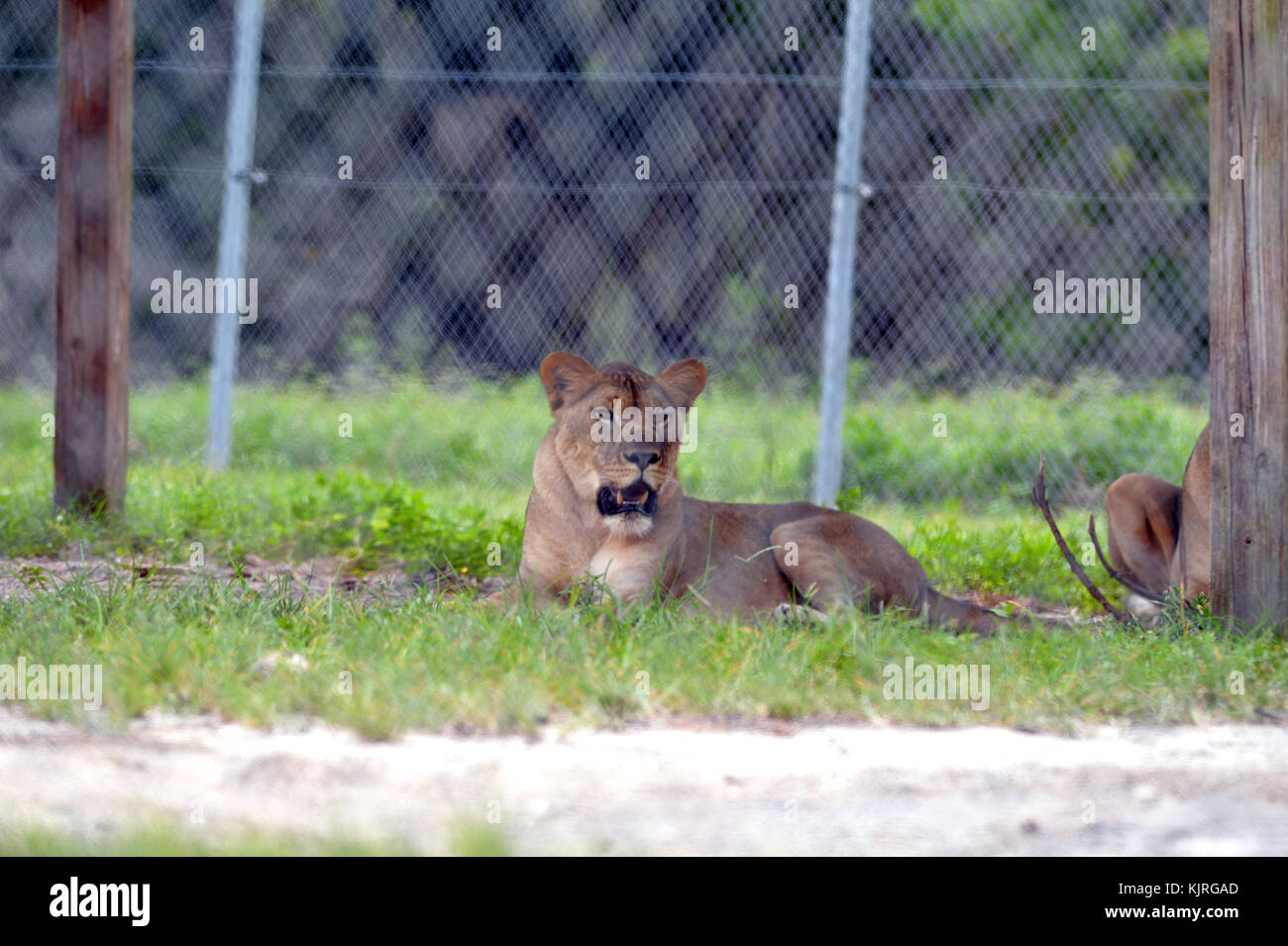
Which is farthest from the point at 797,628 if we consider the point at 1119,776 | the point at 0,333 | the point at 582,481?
the point at 0,333

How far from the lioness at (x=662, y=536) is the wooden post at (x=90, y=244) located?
272 centimetres

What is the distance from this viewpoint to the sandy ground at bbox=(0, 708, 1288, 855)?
282 centimetres

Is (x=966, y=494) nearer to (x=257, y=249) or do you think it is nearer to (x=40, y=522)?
(x=257, y=249)

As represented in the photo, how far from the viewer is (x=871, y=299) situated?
8.40m

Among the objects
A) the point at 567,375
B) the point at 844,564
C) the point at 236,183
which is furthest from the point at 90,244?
the point at 844,564

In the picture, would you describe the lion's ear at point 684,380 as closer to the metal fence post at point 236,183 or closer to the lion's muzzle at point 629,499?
the lion's muzzle at point 629,499

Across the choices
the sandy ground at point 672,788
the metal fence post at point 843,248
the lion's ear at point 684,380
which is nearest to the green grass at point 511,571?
the sandy ground at point 672,788

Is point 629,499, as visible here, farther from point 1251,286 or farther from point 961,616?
point 1251,286

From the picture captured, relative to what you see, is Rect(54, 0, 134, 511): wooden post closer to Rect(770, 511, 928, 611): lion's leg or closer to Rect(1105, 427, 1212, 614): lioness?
Rect(770, 511, 928, 611): lion's leg

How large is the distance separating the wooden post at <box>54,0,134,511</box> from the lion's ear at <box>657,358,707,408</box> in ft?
10.1

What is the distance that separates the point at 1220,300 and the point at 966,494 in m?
4.12

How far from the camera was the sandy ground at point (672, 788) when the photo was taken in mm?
2824

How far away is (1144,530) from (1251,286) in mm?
1772

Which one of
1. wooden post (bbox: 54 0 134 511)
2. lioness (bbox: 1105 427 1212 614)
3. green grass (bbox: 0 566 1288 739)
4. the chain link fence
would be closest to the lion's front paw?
green grass (bbox: 0 566 1288 739)
